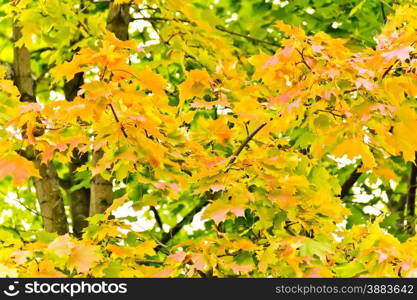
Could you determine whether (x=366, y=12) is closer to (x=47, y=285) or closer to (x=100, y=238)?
(x=100, y=238)

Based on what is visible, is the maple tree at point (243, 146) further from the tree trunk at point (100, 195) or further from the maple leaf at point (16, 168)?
the tree trunk at point (100, 195)

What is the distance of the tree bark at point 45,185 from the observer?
199 inches

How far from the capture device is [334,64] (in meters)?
2.85

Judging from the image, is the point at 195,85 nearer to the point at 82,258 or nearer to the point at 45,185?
the point at 82,258

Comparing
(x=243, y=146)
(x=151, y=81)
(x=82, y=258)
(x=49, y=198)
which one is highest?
(x=49, y=198)

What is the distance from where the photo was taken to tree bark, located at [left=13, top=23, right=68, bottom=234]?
5.06 m

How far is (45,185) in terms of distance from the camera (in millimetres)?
5137

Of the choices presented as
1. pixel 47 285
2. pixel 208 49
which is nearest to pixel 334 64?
pixel 47 285

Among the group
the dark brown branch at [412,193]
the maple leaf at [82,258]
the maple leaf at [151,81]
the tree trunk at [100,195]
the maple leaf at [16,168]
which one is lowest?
the maple leaf at [82,258]

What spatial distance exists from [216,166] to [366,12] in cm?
294

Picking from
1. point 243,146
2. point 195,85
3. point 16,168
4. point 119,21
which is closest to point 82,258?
point 16,168

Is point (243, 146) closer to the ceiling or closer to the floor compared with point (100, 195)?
closer to the floor

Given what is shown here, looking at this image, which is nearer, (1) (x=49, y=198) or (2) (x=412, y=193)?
(1) (x=49, y=198)

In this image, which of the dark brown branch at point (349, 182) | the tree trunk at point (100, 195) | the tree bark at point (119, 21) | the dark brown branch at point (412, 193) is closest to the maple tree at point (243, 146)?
the tree trunk at point (100, 195)
